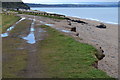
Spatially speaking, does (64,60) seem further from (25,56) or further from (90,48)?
(90,48)

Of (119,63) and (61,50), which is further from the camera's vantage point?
(119,63)

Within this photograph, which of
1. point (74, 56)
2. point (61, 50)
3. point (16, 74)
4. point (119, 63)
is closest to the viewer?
point (16, 74)

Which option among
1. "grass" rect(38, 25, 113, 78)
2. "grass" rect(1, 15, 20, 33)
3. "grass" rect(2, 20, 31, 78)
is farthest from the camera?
"grass" rect(1, 15, 20, 33)

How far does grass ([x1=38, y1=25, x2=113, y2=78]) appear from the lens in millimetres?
12703

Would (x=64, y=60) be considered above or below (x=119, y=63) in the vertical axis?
above

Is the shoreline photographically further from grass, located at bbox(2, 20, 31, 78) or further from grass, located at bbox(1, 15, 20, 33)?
grass, located at bbox(1, 15, 20, 33)

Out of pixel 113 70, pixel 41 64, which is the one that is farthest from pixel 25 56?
pixel 113 70

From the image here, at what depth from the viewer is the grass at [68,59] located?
12.7 meters

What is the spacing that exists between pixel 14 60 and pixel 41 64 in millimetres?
2350

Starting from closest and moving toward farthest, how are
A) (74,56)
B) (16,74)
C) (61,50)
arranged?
(16,74), (74,56), (61,50)

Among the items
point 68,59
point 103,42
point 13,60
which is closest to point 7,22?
point 103,42

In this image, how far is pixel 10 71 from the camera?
13.3 metres

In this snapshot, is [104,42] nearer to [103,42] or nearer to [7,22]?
[103,42]

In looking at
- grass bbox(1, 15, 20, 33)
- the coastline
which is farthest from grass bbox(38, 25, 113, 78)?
grass bbox(1, 15, 20, 33)
